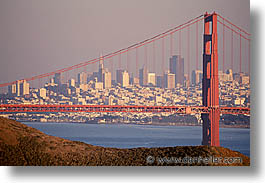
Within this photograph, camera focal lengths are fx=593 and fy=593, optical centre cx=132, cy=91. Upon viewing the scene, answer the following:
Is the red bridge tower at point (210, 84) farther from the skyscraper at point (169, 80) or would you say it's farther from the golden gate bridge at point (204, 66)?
the skyscraper at point (169, 80)

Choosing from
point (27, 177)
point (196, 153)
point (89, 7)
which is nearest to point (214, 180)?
point (196, 153)

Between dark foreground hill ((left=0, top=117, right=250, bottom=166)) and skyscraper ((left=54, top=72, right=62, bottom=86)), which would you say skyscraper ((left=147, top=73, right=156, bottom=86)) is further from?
dark foreground hill ((left=0, top=117, right=250, bottom=166))

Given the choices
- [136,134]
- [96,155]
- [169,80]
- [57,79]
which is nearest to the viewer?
[96,155]

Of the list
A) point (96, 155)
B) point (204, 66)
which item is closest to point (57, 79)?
point (96, 155)

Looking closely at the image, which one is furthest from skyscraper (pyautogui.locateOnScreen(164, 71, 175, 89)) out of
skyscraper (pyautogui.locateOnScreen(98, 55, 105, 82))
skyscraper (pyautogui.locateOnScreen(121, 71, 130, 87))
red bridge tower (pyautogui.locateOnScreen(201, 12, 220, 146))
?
skyscraper (pyautogui.locateOnScreen(98, 55, 105, 82))

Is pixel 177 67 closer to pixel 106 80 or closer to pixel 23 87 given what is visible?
pixel 106 80

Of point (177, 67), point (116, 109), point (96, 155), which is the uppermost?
point (177, 67)

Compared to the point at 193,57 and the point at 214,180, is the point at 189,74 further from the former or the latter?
the point at 214,180
